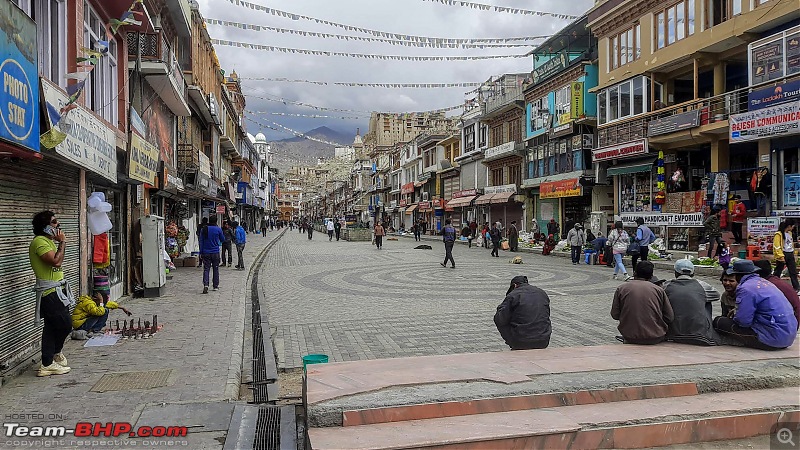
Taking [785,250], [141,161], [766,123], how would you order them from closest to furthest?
→ [141,161]
[785,250]
[766,123]

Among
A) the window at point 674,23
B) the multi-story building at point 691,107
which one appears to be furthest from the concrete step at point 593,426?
the window at point 674,23

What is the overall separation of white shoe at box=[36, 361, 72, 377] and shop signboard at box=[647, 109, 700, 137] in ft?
70.0

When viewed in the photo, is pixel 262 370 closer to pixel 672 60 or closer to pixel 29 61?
pixel 29 61

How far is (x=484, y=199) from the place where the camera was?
43531 millimetres

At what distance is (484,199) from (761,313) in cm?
3776

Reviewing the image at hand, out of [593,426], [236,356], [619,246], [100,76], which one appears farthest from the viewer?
[619,246]

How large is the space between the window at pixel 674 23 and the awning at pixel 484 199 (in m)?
20.1

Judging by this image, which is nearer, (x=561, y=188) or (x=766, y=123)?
(x=766, y=123)

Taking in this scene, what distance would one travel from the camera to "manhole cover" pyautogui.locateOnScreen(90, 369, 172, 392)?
573cm

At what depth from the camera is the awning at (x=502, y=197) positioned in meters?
39.5

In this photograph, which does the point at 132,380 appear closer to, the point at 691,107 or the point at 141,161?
the point at 141,161

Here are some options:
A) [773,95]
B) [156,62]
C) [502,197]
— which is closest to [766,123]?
[773,95]

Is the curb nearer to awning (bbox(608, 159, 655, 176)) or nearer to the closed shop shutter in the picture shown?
the closed shop shutter

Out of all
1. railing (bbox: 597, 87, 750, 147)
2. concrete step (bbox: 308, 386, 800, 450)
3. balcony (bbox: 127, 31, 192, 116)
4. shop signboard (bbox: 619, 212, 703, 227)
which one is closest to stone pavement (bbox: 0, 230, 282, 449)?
concrete step (bbox: 308, 386, 800, 450)
